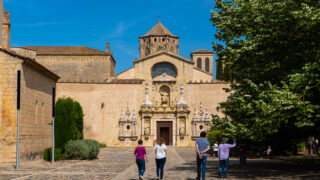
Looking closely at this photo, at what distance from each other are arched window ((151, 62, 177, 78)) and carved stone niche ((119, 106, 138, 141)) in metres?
6.60

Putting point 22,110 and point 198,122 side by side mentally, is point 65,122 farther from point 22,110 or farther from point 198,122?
point 198,122

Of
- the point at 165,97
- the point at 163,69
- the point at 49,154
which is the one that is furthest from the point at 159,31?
the point at 49,154

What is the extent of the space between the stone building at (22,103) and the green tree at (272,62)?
10149 mm

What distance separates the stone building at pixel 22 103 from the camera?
1994 centimetres

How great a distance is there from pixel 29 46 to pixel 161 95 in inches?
905

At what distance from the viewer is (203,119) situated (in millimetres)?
48594

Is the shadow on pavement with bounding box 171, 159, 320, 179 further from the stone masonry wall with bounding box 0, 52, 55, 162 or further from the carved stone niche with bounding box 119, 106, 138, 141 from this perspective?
the carved stone niche with bounding box 119, 106, 138, 141

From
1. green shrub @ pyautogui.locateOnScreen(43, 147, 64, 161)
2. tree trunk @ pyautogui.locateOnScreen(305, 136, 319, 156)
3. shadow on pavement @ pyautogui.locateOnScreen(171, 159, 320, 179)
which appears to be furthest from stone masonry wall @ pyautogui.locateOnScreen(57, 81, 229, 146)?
shadow on pavement @ pyautogui.locateOnScreen(171, 159, 320, 179)

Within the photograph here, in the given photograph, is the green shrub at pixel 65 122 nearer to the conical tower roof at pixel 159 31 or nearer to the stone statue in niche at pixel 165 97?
the stone statue in niche at pixel 165 97

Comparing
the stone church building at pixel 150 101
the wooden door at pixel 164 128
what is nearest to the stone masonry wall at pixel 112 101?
the stone church building at pixel 150 101

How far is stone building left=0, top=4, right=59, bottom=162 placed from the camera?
65.4ft

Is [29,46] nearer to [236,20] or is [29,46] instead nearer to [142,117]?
[142,117]

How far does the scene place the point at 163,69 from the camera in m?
52.3

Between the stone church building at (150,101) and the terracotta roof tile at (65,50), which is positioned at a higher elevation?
the terracotta roof tile at (65,50)
